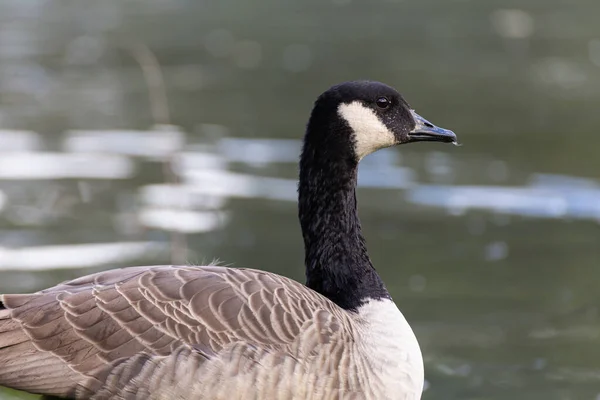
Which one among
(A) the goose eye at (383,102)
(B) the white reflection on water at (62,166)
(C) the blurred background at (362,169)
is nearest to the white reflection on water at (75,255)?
(C) the blurred background at (362,169)

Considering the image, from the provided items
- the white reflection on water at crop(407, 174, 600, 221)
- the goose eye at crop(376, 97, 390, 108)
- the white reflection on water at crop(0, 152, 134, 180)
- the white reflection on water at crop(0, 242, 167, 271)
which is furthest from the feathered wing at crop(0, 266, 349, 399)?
the white reflection on water at crop(0, 152, 134, 180)

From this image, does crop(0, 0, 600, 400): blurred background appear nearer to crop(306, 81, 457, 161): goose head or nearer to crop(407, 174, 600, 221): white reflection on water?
crop(407, 174, 600, 221): white reflection on water

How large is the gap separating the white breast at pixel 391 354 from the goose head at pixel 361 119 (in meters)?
1.03

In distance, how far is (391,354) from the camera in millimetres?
6043

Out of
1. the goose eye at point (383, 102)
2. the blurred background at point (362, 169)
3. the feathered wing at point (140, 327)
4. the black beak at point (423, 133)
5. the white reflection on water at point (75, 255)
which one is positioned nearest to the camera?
the feathered wing at point (140, 327)

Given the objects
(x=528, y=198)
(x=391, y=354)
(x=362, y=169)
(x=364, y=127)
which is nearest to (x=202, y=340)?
(x=391, y=354)

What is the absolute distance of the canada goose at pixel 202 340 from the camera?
5.36m

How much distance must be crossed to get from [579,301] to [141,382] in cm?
492

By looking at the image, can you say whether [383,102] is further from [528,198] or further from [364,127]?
[528,198]

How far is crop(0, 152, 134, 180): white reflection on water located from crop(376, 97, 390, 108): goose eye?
594 cm

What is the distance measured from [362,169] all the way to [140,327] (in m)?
7.36

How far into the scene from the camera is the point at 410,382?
604 cm

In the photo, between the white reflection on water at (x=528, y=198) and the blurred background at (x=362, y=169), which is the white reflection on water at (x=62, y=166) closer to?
the blurred background at (x=362, y=169)

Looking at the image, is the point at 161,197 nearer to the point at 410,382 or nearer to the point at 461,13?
the point at 410,382
